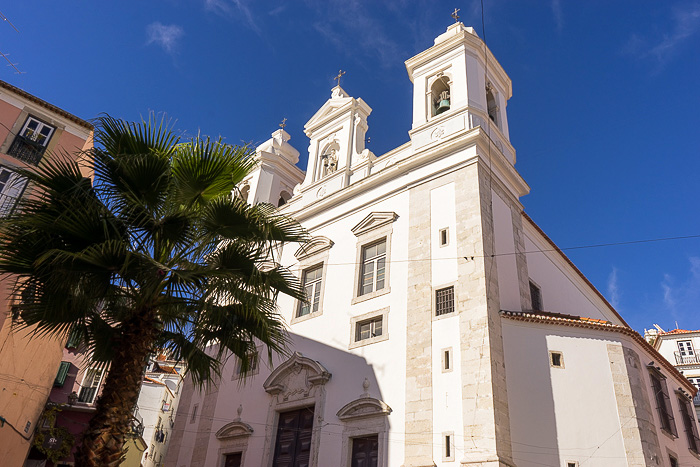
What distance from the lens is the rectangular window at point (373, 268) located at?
16.4 metres

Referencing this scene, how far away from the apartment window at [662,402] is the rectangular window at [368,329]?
7127mm

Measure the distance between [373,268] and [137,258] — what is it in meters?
9.58

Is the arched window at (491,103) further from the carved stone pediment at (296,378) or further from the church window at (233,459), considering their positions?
the church window at (233,459)

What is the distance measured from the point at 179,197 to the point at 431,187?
927cm

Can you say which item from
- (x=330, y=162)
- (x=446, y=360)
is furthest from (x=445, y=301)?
(x=330, y=162)

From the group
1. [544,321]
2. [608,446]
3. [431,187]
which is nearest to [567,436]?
[608,446]

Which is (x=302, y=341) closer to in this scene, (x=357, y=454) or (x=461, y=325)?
(x=357, y=454)

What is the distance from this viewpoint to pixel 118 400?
7484 millimetres

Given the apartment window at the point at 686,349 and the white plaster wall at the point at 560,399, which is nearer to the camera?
the white plaster wall at the point at 560,399

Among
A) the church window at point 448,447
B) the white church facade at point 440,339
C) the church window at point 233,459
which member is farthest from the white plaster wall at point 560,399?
the church window at point 233,459

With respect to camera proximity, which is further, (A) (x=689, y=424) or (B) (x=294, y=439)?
(A) (x=689, y=424)

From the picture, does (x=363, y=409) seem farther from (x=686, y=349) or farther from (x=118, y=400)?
(x=686, y=349)

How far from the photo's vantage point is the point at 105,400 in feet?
24.4

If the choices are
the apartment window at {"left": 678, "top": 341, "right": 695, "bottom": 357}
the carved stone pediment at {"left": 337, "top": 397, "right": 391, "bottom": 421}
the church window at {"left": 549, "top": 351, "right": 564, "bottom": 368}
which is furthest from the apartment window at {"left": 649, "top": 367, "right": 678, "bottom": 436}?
the apartment window at {"left": 678, "top": 341, "right": 695, "bottom": 357}
